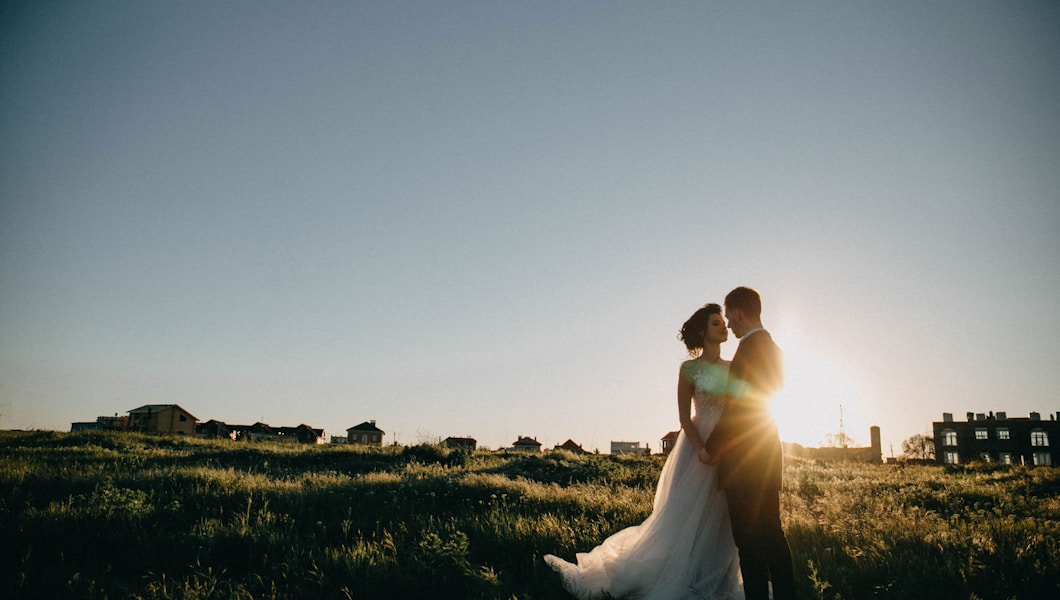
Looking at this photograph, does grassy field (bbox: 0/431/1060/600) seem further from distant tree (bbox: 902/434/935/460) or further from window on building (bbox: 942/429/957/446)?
distant tree (bbox: 902/434/935/460)

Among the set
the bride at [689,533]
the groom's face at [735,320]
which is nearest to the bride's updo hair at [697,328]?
the bride at [689,533]

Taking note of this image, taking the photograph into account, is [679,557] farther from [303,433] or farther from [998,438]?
[303,433]

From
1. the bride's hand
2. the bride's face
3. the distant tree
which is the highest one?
the bride's face

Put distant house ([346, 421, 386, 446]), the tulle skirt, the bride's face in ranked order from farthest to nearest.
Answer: distant house ([346, 421, 386, 446]), the bride's face, the tulle skirt

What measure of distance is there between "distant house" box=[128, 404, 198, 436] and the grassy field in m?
68.9

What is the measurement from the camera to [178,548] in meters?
5.66

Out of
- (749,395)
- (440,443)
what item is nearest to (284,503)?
(749,395)

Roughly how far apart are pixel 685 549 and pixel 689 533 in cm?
13

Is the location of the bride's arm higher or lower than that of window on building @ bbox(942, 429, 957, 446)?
higher

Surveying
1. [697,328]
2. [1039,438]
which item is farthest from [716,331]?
[1039,438]

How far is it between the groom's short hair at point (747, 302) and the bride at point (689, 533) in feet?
1.87

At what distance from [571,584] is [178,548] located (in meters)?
4.09

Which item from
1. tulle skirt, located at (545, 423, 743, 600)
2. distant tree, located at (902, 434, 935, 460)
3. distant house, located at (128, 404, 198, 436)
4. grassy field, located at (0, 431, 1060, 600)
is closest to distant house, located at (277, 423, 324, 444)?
distant house, located at (128, 404, 198, 436)

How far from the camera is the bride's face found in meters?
4.90
